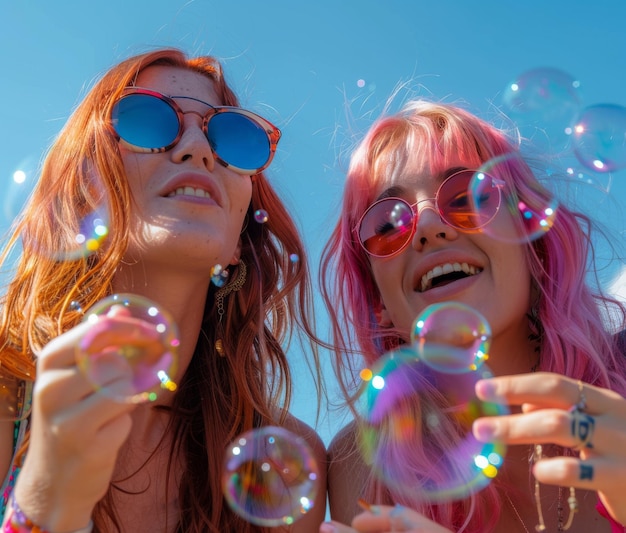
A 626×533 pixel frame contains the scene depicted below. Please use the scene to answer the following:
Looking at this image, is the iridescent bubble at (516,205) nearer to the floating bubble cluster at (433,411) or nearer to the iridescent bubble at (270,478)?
the floating bubble cluster at (433,411)

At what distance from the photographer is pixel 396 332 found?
10.2 ft

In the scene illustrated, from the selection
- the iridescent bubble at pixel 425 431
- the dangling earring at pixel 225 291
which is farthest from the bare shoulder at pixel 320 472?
the dangling earring at pixel 225 291

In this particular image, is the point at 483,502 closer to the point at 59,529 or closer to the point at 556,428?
the point at 556,428

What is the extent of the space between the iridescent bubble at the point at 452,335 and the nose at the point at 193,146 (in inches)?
49.3

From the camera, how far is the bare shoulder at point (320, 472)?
2.85 metres

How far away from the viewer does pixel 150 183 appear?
280 centimetres

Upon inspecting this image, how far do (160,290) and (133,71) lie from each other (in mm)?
1149

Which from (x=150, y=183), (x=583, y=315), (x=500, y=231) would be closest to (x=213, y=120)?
(x=150, y=183)

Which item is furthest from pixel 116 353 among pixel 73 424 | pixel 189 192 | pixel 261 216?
pixel 261 216

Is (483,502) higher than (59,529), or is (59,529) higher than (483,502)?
(483,502)

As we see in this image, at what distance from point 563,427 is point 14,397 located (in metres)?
2.06

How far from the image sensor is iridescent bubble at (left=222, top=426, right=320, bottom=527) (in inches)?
105

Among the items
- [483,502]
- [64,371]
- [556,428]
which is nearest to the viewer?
[556,428]

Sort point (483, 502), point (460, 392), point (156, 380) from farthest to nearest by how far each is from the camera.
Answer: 1. point (460, 392)
2. point (483, 502)
3. point (156, 380)
